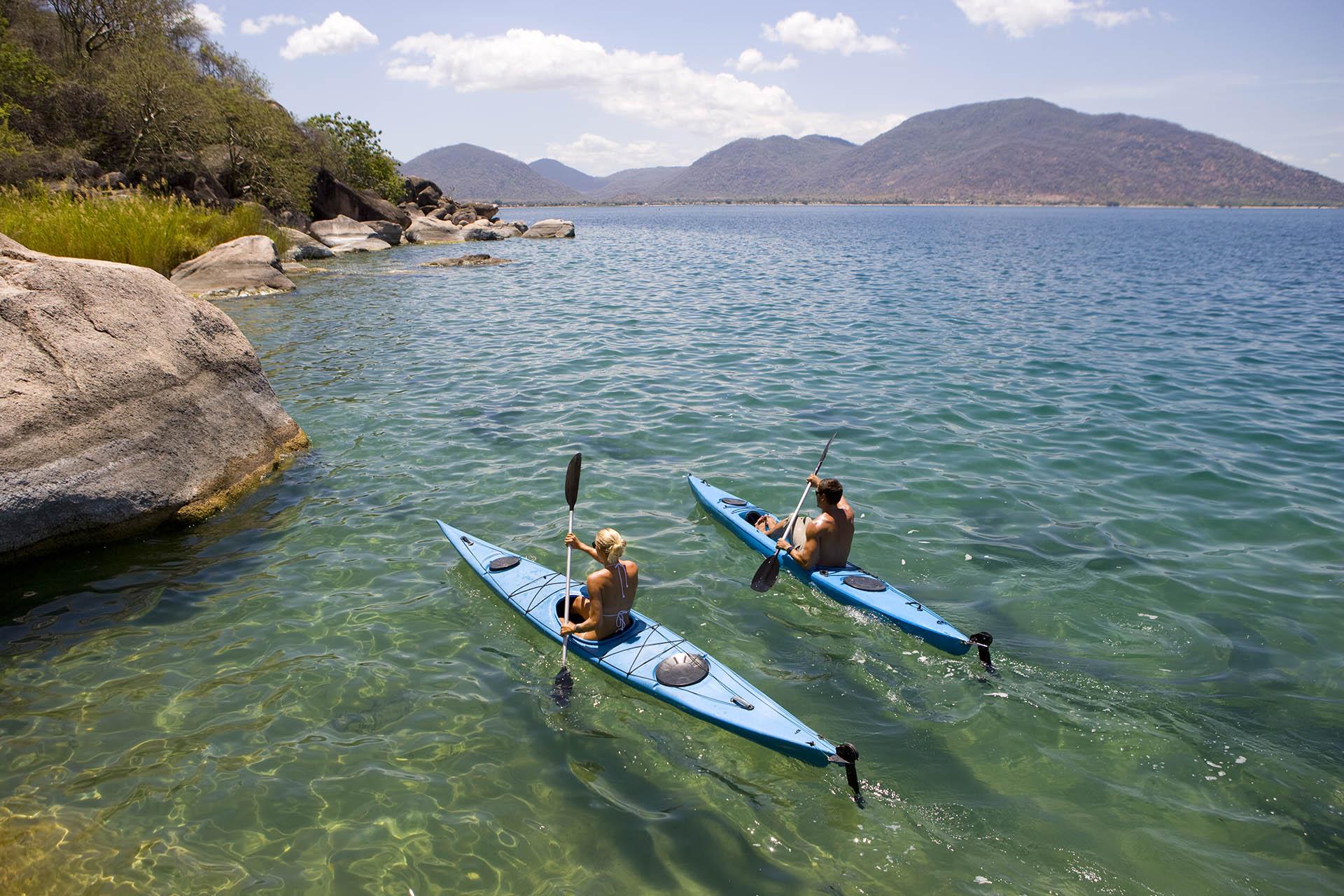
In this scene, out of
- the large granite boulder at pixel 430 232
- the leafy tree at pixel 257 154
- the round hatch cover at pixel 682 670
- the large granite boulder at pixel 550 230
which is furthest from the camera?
the large granite boulder at pixel 550 230

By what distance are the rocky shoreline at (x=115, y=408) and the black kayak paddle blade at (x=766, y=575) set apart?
6633 millimetres

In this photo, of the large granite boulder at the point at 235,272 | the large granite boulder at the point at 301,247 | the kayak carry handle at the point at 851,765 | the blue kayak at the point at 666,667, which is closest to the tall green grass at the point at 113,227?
the large granite boulder at the point at 235,272

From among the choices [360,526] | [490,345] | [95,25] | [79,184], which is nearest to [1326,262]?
[490,345]

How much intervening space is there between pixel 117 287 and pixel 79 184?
2488cm

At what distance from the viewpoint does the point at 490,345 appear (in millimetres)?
18906

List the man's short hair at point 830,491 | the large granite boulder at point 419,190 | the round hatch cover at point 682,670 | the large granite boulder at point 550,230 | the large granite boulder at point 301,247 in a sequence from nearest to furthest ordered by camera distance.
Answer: the round hatch cover at point 682,670, the man's short hair at point 830,491, the large granite boulder at point 301,247, the large granite boulder at point 550,230, the large granite boulder at point 419,190

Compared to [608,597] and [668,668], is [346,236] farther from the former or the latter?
[668,668]

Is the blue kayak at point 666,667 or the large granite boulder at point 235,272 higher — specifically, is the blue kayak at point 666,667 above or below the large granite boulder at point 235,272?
below

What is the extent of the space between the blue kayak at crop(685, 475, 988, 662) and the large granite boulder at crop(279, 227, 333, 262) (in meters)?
30.9

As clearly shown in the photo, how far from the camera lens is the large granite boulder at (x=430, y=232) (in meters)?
49.1

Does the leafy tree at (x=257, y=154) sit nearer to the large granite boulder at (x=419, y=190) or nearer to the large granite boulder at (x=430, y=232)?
the large granite boulder at (x=430, y=232)

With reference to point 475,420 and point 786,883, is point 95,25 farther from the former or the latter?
point 786,883

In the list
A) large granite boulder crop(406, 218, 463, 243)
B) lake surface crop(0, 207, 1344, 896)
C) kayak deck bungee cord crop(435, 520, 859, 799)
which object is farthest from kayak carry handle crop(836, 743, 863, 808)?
large granite boulder crop(406, 218, 463, 243)

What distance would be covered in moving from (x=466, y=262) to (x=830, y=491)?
32159 millimetres
